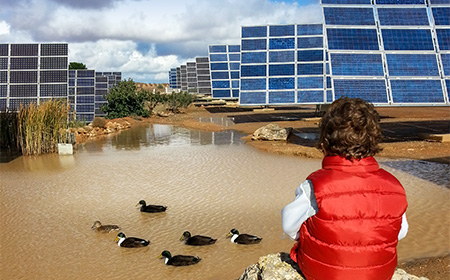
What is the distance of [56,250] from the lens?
6.58 m

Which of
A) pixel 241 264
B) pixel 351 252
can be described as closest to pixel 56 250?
pixel 241 264

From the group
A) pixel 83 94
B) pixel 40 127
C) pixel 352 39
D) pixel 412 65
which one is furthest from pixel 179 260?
pixel 83 94

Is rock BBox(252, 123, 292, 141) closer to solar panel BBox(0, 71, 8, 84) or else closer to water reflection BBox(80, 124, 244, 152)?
water reflection BBox(80, 124, 244, 152)

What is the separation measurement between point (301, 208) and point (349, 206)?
26cm

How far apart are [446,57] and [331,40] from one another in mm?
4447

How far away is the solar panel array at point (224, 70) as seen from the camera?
41562mm

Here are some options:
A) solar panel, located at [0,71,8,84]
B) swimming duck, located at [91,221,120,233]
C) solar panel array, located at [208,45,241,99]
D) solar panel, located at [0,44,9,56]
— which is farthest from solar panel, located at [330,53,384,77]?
solar panel array, located at [208,45,241,99]

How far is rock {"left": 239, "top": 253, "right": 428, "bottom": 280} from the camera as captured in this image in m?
2.73

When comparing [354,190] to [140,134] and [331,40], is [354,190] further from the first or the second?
[140,134]

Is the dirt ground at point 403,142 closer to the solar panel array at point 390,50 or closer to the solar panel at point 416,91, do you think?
the solar panel at point 416,91

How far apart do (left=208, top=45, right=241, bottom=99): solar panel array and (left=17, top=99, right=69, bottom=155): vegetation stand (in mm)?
27500

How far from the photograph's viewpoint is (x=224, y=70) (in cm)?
4153

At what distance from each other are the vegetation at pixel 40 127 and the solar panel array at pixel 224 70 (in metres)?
27.5

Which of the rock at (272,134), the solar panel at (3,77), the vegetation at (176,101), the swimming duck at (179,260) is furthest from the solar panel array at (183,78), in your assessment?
the swimming duck at (179,260)
